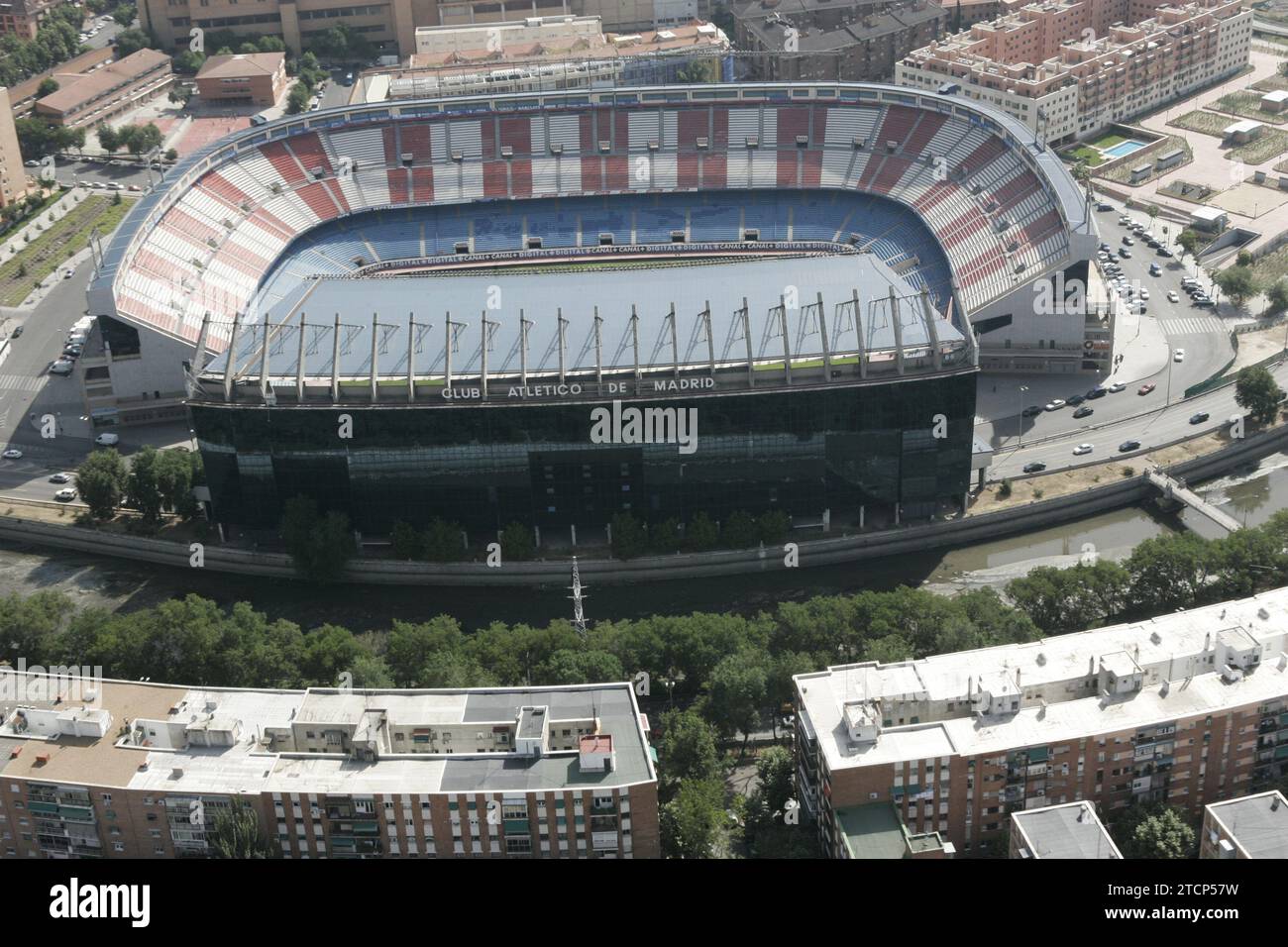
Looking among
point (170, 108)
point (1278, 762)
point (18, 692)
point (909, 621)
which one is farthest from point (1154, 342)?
point (170, 108)

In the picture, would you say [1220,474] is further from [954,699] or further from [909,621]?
[954,699]

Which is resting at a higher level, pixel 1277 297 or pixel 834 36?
pixel 834 36

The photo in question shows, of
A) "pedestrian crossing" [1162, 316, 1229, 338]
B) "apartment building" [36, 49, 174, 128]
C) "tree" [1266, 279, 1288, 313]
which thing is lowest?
"pedestrian crossing" [1162, 316, 1229, 338]

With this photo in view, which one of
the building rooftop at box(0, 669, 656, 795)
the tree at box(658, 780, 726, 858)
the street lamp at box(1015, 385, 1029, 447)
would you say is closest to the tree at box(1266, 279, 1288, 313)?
the street lamp at box(1015, 385, 1029, 447)

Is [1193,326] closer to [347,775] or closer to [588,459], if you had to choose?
[588,459]

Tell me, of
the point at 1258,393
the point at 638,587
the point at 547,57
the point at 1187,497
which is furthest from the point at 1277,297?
the point at 547,57

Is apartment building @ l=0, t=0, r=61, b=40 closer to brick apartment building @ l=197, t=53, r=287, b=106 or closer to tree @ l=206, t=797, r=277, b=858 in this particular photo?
brick apartment building @ l=197, t=53, r=287, b=106
